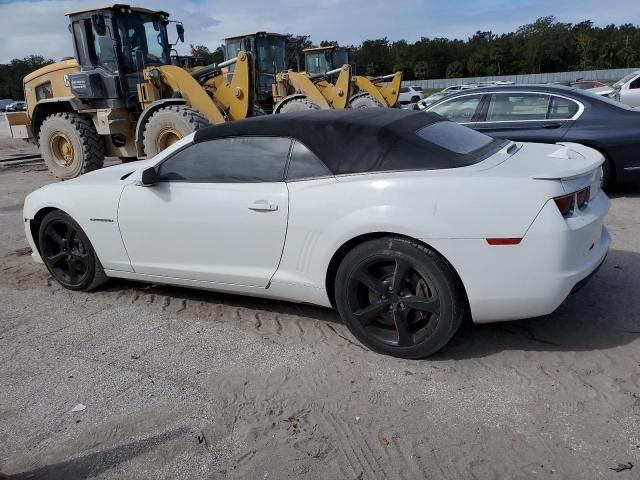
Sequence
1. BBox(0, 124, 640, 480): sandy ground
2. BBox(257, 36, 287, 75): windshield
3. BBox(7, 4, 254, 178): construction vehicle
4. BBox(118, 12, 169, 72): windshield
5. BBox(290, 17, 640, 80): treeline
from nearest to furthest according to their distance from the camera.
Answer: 1. BBox(0, 124, 640, 480): sandy ground
2. BBox(7, 4, 254, 178): construction vehicle
3. BBox(118, 12, 169, 72): windshield
4. BBox(257, 36, 287, 75): windshield
5. BBox(290, 17, 640, 80): treeline

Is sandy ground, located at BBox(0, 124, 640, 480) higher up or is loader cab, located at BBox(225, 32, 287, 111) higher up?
loader cab, located at BBox(225, 32, 287, 111)

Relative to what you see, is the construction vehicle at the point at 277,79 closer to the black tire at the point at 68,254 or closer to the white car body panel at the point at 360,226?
the black tire at the point at 68,254

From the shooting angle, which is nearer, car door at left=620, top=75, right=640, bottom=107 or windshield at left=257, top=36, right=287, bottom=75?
windshield at left=257, top=36, right=287, bottom=75

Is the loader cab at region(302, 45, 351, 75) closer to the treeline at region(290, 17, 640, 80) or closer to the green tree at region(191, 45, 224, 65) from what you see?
the green tree at region(191, 45, 224, 65)

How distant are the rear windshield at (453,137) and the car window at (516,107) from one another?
3.47 metres

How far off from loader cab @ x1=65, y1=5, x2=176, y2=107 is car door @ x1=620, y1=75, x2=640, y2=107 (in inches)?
523

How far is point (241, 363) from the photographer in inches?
133

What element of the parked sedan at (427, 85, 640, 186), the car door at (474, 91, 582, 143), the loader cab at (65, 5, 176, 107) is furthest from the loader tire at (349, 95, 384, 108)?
the car door at (474, 91, 582, 143)

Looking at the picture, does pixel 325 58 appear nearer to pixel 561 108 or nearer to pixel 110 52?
pixel 110 52

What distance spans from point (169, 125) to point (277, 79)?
5879 mm

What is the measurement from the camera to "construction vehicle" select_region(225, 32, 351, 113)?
14.3 meters

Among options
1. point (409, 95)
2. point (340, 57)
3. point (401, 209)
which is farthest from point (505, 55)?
point (401, 209)

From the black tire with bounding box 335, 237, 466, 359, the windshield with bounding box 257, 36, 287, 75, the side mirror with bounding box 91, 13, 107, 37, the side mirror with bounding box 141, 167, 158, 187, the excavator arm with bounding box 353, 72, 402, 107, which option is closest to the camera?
the black tire with bounding box 335, 237, 466, 359

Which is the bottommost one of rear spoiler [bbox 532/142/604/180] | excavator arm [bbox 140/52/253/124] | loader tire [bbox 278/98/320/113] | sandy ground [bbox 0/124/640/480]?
sandy ground [bbox 0/124/640/480]
